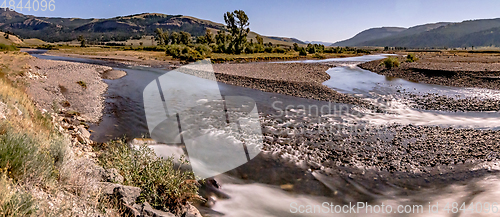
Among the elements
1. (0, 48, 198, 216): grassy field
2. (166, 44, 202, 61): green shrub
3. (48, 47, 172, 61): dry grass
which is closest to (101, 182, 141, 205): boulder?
(0, 48, 198, 216): grassy field

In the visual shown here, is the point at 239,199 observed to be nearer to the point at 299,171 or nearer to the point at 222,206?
the point at 222,206

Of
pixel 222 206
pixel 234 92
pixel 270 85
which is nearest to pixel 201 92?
pixel 234 92

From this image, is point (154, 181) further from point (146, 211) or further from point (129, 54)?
point (129, 54)

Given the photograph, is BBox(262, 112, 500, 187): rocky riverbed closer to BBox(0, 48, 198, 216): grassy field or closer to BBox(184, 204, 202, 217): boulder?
BBox(184, 204, 202, 217): boulder

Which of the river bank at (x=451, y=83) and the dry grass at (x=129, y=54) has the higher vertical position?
the dry grass at (x=129, y=54)

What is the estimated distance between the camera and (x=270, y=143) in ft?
Result: 32.4

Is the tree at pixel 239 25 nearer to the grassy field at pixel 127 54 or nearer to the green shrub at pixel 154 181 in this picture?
the grassy field at pixel 127 54

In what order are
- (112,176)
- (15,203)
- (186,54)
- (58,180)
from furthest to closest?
(186,54)
(112,176)
(58,180)
(15,203)

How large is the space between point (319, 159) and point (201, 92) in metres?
Result: 13.4

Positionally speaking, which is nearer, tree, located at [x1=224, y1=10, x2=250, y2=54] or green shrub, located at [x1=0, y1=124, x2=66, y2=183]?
green shrub, located at [x1=0, y1=124, x2=66, y2=183]

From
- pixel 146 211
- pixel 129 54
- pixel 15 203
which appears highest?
pixel 129 54

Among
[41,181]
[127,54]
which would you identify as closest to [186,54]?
[127,54]

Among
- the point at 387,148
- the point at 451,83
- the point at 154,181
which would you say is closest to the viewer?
the point at 154,181

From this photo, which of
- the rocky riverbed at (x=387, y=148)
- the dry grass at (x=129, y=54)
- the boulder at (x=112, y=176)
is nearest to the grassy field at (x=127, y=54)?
the dry grass at (x=129, y=54)
